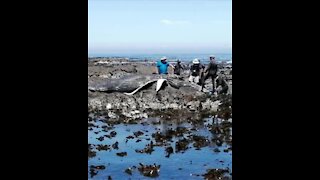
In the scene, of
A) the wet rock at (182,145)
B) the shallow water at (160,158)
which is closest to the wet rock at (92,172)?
the shallow water at (160,158)

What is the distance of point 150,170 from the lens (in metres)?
5.59

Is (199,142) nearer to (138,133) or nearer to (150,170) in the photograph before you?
(138,133)

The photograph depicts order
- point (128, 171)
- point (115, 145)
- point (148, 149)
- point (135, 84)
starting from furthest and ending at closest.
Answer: point (135, 84) → point (115, 145) → point (148, 149) → point (128, 171)

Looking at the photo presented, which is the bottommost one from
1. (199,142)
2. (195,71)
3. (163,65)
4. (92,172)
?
(92,172)

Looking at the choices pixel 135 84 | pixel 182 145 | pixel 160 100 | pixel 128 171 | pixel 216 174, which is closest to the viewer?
pixel 216 174

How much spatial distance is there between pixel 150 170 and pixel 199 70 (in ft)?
21.0

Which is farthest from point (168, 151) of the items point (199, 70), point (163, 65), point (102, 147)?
point (163, 65)

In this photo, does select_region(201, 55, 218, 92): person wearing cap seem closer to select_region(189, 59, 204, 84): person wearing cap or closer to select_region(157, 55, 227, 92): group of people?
select_region(157, 55, 227, 92): group of people

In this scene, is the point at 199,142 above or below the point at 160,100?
below

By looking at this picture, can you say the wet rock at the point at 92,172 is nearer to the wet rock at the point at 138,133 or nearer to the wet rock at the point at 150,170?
the wet rock at the point at 150,170

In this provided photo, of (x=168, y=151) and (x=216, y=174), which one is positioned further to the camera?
(x=168, y=151)
